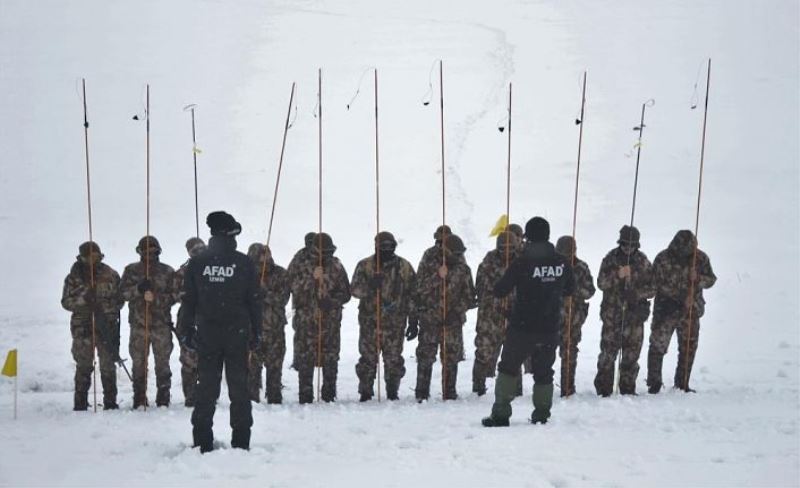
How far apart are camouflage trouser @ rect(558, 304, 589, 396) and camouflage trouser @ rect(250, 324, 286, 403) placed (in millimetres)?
3018

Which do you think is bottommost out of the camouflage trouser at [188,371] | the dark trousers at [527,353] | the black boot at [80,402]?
the black boot at [80,402]

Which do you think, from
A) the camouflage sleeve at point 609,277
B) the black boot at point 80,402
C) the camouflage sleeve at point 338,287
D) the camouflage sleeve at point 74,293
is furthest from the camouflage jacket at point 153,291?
the camouflage sleeve at point 609,277

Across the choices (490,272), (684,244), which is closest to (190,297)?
(490,272)

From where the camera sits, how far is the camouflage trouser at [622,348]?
992 cm

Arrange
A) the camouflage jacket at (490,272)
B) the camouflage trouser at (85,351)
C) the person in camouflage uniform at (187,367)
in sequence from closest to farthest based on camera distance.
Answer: the camouflage trouser at (85,351) < the person in camouflage uniform at (187,367) < the camouflage jacket at (490,272)

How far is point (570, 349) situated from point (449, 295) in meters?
1.45

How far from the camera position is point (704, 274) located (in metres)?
9.87

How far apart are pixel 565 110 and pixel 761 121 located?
27.1 ft

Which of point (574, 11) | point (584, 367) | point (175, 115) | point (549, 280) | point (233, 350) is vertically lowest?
point (584, 367)

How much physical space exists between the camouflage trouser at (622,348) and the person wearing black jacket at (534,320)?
227 cm

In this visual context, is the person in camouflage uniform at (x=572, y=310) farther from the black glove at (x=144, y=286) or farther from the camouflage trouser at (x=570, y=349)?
the black glove at (x=144, y=286)

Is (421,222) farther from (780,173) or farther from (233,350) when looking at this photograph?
(233,350)

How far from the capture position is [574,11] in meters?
58.5

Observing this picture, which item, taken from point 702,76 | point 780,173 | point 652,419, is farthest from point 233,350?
point 702,76
